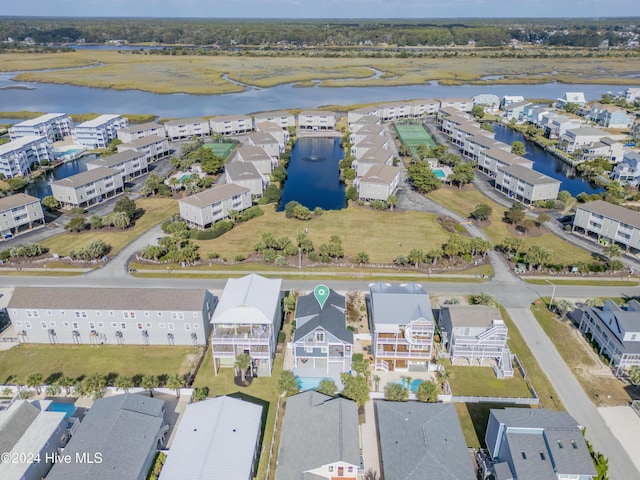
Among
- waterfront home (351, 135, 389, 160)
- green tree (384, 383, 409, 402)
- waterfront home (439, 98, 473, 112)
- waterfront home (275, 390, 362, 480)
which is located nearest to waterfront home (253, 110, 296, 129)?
waterfront home (351, 135, 389, 160)

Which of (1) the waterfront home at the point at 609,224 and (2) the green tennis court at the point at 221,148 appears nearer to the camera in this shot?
(1) the waterfront home at the point at 609,224

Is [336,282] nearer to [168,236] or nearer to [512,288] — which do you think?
[512,288]

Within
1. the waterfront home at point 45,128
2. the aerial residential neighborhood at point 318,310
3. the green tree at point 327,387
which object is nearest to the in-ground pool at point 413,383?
the aerial residential neighborhood at point 318,310

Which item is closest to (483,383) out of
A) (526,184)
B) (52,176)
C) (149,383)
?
(149,383)

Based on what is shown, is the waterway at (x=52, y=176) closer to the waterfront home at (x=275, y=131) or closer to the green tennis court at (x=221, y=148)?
the green tennis court at (x=221, y=148)

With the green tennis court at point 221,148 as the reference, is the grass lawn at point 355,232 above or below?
below

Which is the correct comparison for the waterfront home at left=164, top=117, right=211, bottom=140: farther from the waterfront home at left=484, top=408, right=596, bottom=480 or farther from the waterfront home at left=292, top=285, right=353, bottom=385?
the waterfront home at left=484, top=408, right=596, bottom=480
